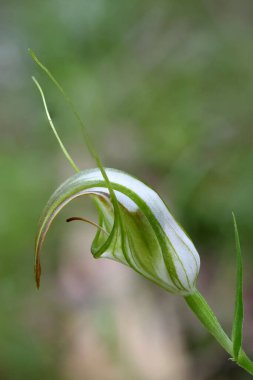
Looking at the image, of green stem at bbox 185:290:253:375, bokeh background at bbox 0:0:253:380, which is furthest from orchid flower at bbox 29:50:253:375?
bokeh background at bbox 0:0:253:380

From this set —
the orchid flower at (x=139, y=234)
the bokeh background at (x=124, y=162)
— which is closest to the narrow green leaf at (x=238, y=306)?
the orchid flower at (x=139, y=234)

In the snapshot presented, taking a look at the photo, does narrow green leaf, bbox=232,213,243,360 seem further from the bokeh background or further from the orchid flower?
the bokeh background

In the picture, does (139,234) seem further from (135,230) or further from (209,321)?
(209,321)

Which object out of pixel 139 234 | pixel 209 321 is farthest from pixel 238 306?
pixel 139 234

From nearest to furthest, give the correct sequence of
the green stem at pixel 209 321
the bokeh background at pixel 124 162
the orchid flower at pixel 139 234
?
1. the orchid flower at pixel 139 234
2. the green stem at pixel 209 321
3. the bokeh background at pixel 124 162

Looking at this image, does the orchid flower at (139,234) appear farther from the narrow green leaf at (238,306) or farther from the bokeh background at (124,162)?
the bokeh background at (124,162)

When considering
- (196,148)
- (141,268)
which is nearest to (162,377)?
(196,148)
